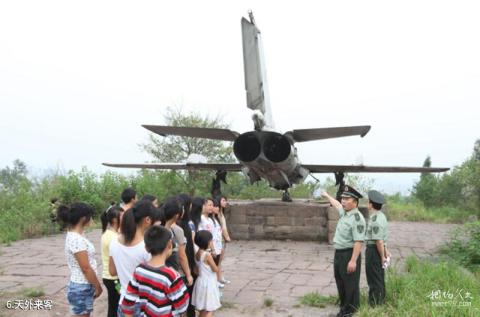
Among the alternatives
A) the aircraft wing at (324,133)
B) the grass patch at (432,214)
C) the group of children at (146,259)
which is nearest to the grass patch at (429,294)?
the group of children at (146,259)

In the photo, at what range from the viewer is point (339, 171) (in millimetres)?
11359

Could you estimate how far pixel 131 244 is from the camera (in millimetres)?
3383

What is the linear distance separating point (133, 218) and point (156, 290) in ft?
2.54

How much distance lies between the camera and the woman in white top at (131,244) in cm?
Answer: 334

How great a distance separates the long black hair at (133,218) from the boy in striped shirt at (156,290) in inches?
19.5

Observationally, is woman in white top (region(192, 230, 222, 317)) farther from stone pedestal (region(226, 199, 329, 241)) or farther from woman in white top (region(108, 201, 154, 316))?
stone pedestal (region(226, 199, 329, 241))

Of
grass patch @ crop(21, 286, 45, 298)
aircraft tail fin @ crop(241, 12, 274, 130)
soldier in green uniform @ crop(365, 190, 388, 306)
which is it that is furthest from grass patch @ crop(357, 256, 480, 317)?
aircraft tail fin @ crop(241, 12, 274, 130)

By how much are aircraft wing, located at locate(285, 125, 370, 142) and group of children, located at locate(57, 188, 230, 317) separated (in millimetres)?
3483

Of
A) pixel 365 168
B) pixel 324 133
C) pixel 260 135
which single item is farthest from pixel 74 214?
pixel 365 168

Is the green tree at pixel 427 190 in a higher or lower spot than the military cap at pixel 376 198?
lower

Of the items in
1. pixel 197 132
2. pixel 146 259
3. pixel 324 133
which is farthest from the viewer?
pixel 197 132

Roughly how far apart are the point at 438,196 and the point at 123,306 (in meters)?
21.4

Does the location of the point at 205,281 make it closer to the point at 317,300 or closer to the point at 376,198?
the point at 317,300

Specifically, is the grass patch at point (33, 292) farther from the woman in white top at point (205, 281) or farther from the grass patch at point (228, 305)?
the woman in white top at point (205, 281)
